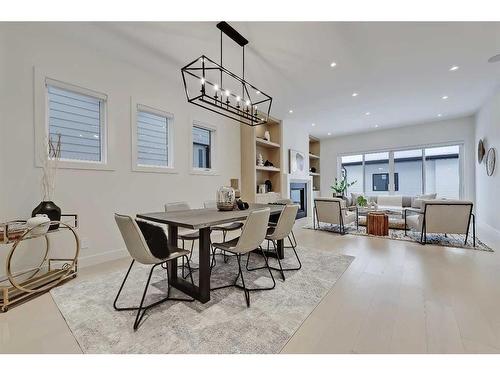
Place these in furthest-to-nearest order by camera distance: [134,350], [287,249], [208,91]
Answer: [208,91], [287,249], [134,350]

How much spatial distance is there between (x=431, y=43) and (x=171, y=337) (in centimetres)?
435

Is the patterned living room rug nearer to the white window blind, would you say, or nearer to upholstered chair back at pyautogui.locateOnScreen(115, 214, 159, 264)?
the white window blind

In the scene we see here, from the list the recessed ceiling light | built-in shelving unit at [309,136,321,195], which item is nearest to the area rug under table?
the recessed ceiling light

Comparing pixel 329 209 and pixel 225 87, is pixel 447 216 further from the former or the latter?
pixel 225 87

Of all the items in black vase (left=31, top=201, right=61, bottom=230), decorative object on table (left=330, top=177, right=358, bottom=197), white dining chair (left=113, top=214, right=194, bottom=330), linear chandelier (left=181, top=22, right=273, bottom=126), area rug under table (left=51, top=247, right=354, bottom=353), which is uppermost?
linear chandelier (left=181, top=22, right=273, bottom=126)

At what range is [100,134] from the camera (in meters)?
3.22

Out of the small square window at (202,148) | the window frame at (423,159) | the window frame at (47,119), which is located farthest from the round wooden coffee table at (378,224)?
the window frame at (47,119)

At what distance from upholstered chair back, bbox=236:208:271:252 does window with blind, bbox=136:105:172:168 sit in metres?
2.51

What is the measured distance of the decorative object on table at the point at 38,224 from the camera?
6.99ft

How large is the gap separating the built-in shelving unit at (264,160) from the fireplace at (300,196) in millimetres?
738

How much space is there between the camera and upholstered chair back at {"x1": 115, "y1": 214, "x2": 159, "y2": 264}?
5.42 feet
